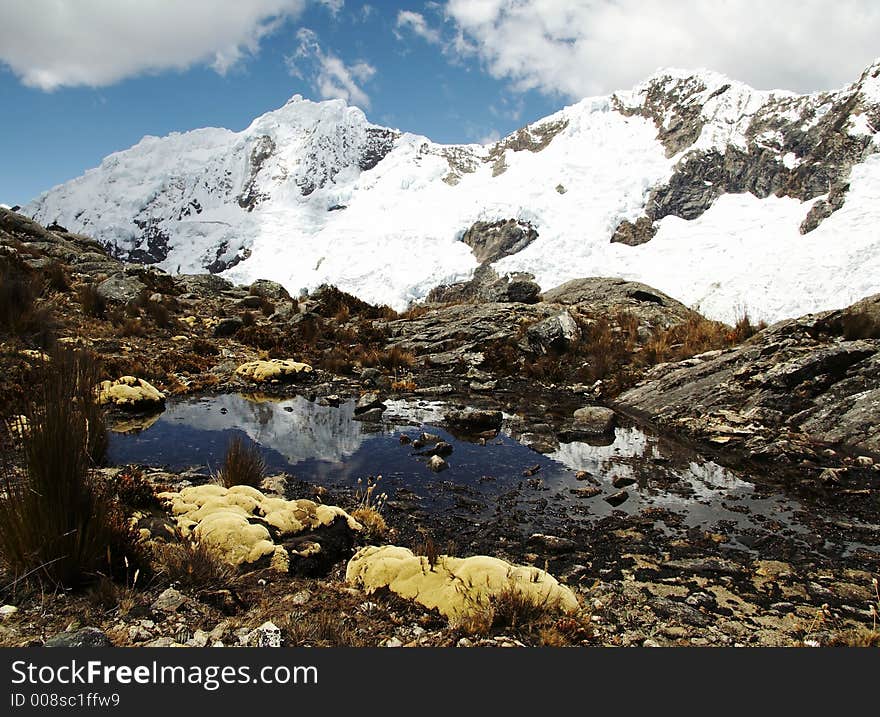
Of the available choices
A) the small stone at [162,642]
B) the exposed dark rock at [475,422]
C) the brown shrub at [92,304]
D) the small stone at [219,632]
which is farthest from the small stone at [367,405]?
the brown shrub at [92,304]

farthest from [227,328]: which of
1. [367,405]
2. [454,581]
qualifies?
[454,581]

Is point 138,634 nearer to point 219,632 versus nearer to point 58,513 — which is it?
point 219,632

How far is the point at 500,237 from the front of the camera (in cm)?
11038

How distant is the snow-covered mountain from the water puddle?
7631 centimetres

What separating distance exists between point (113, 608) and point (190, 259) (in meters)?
185

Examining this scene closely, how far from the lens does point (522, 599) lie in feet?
12.7

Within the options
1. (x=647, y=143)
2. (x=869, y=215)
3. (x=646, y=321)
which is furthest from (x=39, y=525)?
(x=647, y=143)

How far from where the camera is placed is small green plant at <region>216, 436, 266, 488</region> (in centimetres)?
672

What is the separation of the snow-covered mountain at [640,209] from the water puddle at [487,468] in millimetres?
76311

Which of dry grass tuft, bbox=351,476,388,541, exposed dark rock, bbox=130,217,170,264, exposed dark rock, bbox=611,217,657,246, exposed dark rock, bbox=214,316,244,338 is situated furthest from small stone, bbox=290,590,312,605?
exposed dark rock, bbox=130,217,170,264

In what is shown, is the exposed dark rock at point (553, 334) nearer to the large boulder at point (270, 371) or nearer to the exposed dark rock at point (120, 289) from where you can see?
the large boulder at point (270, 371)

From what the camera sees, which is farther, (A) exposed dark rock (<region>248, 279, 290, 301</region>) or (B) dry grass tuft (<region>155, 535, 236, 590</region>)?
(A) exposed dark rock (<region>248, 279, 290, 301</region>)

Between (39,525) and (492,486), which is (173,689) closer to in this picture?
(39,525)

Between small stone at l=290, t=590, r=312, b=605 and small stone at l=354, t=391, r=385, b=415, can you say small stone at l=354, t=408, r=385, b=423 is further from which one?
small stone at l=290, t=590, r=312, b=605
